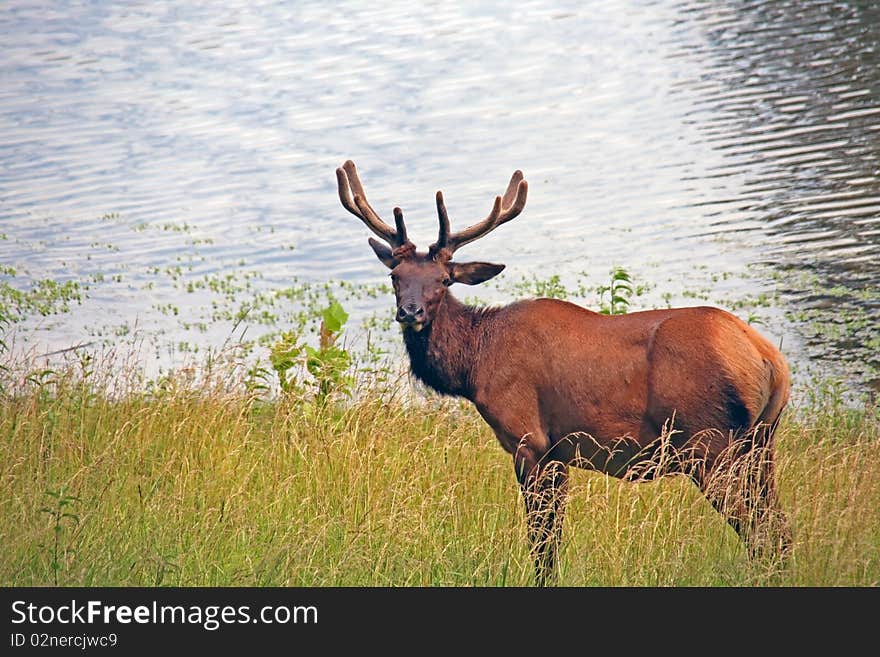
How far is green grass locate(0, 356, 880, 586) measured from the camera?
668cm

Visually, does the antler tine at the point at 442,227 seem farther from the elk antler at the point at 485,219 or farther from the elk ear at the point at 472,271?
the elk ear at the point at 472,271

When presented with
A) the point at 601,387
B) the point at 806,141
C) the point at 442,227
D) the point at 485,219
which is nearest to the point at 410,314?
the point at 442,227

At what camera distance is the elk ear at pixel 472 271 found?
25.1 feet

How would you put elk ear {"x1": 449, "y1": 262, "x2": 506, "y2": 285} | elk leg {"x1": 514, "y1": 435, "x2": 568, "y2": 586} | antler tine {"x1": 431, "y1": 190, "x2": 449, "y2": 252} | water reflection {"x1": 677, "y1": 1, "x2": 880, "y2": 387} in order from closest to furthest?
elk leg {"x1": 514, "y1": 435, "x2": 568, "y2": 586} < antler tine {"x1": 431, "y1": 190, "x2": 449, "y2": 252} < elk ear {"x1": 449, "y1": 262, "x2": 506, "y2": 285} < water reflection {"x1": 677, "y1": 1, "x2": 880, "y2": 387}

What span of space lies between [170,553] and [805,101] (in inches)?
637

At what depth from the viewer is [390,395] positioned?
9492mm

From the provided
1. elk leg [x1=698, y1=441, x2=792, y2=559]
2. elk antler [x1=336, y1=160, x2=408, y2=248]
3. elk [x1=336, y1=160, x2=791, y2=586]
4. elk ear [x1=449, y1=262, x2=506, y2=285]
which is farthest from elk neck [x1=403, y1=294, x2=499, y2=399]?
elk leg [x1=698, y1=441, x2=792, y2=559]

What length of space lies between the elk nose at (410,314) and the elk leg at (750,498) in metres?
1.72

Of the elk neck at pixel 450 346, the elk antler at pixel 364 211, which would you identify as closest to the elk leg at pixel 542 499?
the elk neck at pixel 450 346

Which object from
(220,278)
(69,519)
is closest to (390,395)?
(69,519)

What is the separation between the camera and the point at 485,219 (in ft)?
26.3

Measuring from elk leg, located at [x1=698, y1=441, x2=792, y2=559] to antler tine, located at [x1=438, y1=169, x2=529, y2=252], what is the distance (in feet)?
6.38

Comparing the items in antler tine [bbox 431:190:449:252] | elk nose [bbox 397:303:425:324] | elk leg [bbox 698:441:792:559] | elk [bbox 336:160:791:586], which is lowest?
elk leg [bbox 698:441:792:559]

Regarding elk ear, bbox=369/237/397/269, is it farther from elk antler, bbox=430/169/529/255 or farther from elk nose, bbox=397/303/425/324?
elk nose, bbox=397/303/425/324
